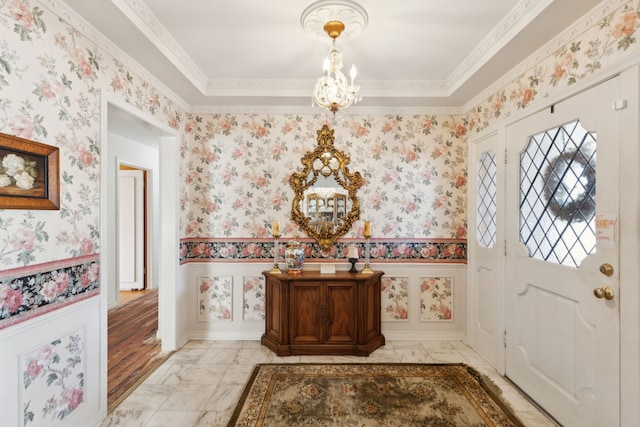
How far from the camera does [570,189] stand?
1942mm

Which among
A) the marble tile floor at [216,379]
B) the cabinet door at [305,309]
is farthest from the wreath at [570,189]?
the cabinet door at [305,309]

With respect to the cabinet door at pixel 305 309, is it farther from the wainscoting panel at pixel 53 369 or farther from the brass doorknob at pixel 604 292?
the brass doorknob at pixel 604 292

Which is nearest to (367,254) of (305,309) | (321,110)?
(305,309)

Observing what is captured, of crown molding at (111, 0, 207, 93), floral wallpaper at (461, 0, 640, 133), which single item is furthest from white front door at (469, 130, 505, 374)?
crown molding at (111, 0, 207, 93)

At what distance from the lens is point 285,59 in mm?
2613

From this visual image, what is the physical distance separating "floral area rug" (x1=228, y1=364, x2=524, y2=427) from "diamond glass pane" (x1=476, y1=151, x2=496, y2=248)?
49.1 inches

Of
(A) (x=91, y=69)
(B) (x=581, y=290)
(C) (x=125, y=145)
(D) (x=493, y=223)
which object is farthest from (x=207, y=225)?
(B) (x=581, y=290)

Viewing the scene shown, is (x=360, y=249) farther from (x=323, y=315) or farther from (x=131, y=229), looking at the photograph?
(x=131, y=229)

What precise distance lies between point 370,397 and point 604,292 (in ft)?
5.40

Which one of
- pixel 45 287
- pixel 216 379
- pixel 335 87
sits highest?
pixel 335 87

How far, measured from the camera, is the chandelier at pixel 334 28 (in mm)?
1822

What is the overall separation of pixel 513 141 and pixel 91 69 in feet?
10.3

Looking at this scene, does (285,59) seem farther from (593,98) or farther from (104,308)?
(104,308)

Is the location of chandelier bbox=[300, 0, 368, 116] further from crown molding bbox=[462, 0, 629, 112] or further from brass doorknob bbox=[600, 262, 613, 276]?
brass doorknob bbox=[600, 262, 613, 276]
